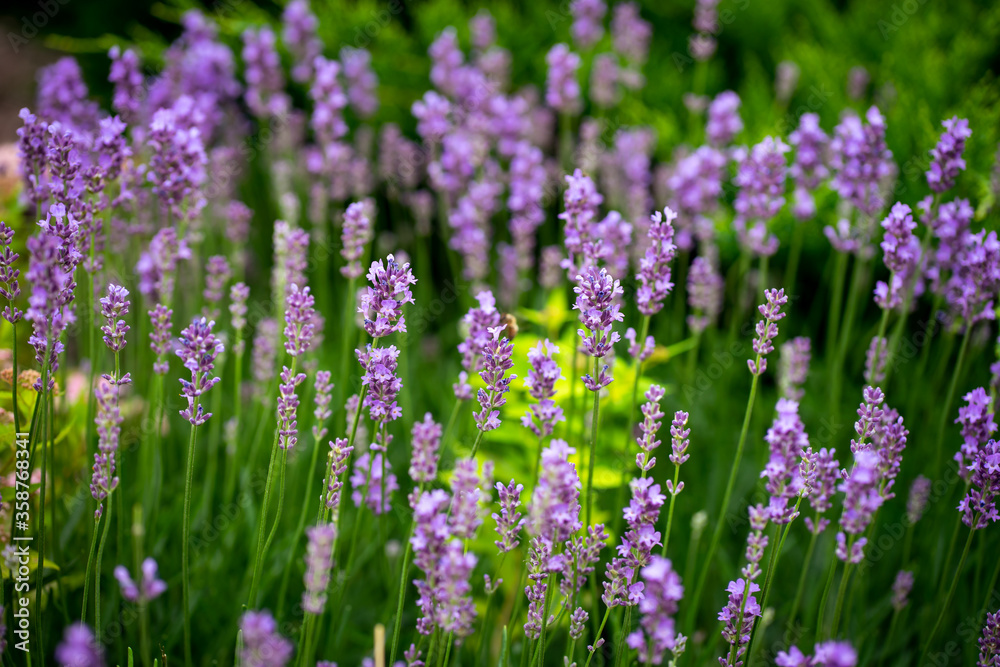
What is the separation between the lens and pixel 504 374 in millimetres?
1668

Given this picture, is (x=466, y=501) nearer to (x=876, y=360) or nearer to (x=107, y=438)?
(x=107, y=438)

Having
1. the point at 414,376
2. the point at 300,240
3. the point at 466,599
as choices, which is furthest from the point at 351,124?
the point at 466,599

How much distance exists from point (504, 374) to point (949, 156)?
1.50 m

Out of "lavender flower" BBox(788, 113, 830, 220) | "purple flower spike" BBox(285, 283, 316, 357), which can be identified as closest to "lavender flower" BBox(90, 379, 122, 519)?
"purple flower spike" BBox(285, 283, 316, 357)

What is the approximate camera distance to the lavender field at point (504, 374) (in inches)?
65.3

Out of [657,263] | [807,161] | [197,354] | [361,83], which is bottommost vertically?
[197,354]

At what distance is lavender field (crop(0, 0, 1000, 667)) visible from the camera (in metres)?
1.66

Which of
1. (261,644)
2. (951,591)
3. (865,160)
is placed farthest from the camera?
(865,160)

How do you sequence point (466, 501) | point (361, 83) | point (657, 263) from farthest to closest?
point (361, 83) < point (657, 263) < point (466, 501)

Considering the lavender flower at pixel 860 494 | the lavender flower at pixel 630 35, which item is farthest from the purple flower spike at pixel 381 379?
the lavender flower at pixel 630 35

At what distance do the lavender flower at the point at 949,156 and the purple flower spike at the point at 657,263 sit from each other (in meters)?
0.91

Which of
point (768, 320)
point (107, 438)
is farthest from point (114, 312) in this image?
point (768, 320)

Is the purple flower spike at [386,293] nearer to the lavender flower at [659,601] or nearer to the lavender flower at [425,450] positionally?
the lavender flower at [425,450]

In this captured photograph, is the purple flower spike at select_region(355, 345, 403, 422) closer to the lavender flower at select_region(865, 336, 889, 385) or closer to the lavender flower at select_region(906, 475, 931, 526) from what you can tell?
the lavender flower at select_region(865, 336, 889, 385)
